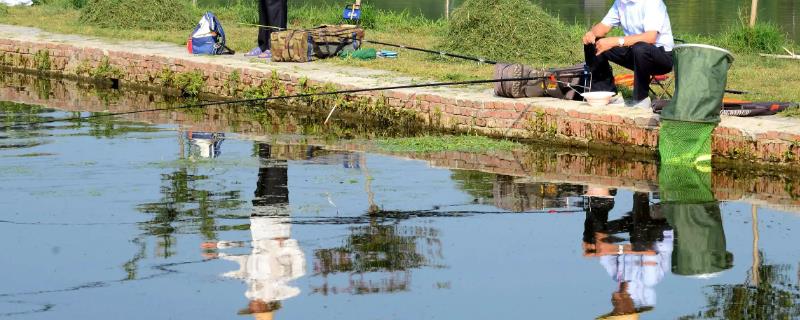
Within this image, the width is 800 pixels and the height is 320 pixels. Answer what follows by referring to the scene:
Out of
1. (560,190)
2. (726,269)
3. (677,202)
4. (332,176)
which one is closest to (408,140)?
(332,176)

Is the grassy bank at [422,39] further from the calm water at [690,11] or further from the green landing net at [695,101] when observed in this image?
the calm water at [690,11]

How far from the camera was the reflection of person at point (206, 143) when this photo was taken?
12078 millimetres

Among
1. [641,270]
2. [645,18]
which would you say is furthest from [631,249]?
[645,18]

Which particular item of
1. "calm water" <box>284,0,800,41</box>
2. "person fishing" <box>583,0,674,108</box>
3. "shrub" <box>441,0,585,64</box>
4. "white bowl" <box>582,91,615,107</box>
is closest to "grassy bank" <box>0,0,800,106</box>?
"shrub" <box>441,0,585,64</box>

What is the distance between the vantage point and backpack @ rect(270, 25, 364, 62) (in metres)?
15.9

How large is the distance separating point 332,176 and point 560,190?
5.55 ft

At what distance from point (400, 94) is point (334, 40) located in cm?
297

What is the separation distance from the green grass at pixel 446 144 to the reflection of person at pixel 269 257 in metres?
1.93

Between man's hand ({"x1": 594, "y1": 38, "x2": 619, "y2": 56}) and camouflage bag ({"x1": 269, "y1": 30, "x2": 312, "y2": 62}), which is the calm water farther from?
man's hand ({"x1": 594, "y1": 38, "x2": 619, "y2": 56})

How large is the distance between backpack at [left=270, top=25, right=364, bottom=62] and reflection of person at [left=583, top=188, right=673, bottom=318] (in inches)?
257

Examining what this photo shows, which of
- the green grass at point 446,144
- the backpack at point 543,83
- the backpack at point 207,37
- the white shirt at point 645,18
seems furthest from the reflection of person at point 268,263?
the backpack at point 207,37

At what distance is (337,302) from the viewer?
716cm

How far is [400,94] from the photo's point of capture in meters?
13.6

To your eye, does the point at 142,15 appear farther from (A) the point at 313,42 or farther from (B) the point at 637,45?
(B) the point at 637,45
